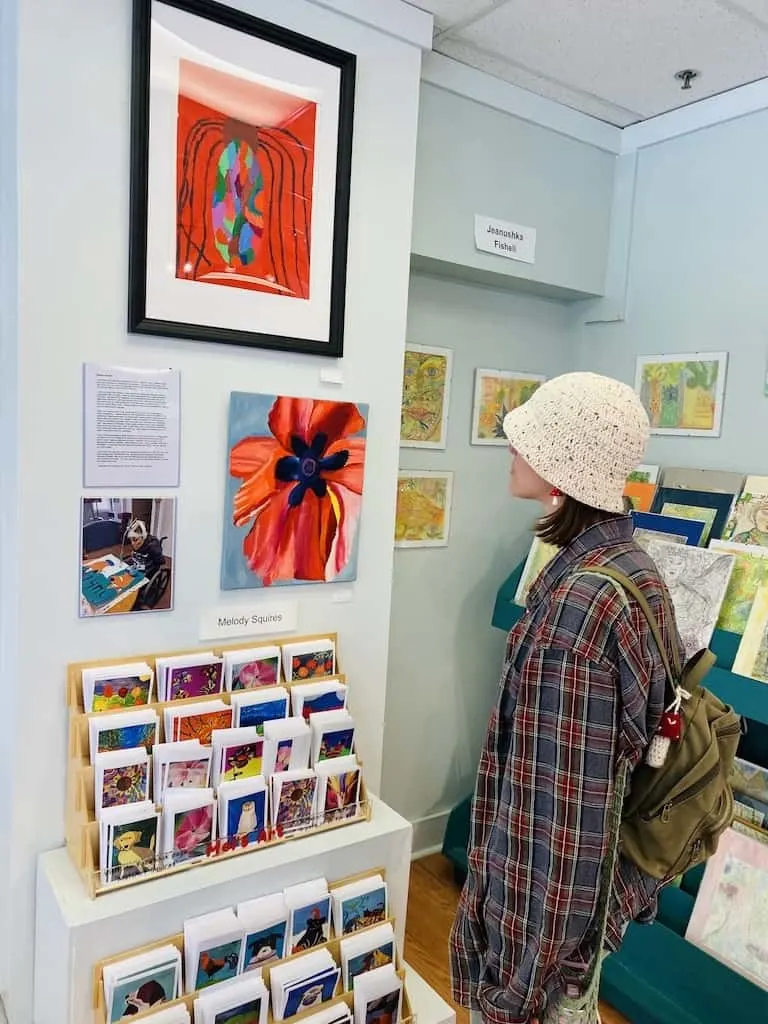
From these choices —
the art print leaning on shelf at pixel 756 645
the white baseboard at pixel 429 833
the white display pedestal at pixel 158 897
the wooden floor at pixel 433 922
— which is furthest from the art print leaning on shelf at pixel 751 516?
the white baseboard at pixel 429 833

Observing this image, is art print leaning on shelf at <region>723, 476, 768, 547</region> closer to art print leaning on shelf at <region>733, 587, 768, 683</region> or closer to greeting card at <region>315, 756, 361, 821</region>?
art print leaning on shelf at <region>733, 587, 768, 683</region>

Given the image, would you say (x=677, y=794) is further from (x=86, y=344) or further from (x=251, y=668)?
(x=86, y=344)

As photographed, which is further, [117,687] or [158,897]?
[117,687]

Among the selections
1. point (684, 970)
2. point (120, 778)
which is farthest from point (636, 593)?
point (684, 970)

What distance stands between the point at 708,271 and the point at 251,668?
1891mm

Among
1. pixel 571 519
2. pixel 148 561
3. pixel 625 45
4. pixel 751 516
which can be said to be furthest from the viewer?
pixel 751 516

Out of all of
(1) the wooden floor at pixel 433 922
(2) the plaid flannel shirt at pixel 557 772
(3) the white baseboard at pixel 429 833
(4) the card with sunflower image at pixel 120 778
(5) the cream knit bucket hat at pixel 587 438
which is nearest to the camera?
(2) the plaid flannel shirt at pixel 557 772

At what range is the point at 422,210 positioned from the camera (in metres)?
2.29

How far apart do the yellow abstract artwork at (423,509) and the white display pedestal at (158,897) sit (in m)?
0.99

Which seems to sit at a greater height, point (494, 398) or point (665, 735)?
point (494, 398)

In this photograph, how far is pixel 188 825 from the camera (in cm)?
165

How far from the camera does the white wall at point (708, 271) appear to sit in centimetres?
235

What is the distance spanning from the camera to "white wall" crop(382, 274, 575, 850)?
264 cm

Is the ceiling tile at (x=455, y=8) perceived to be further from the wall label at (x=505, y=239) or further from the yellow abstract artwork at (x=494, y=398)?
the yellow abstract artwork at (x=494, y=398)
